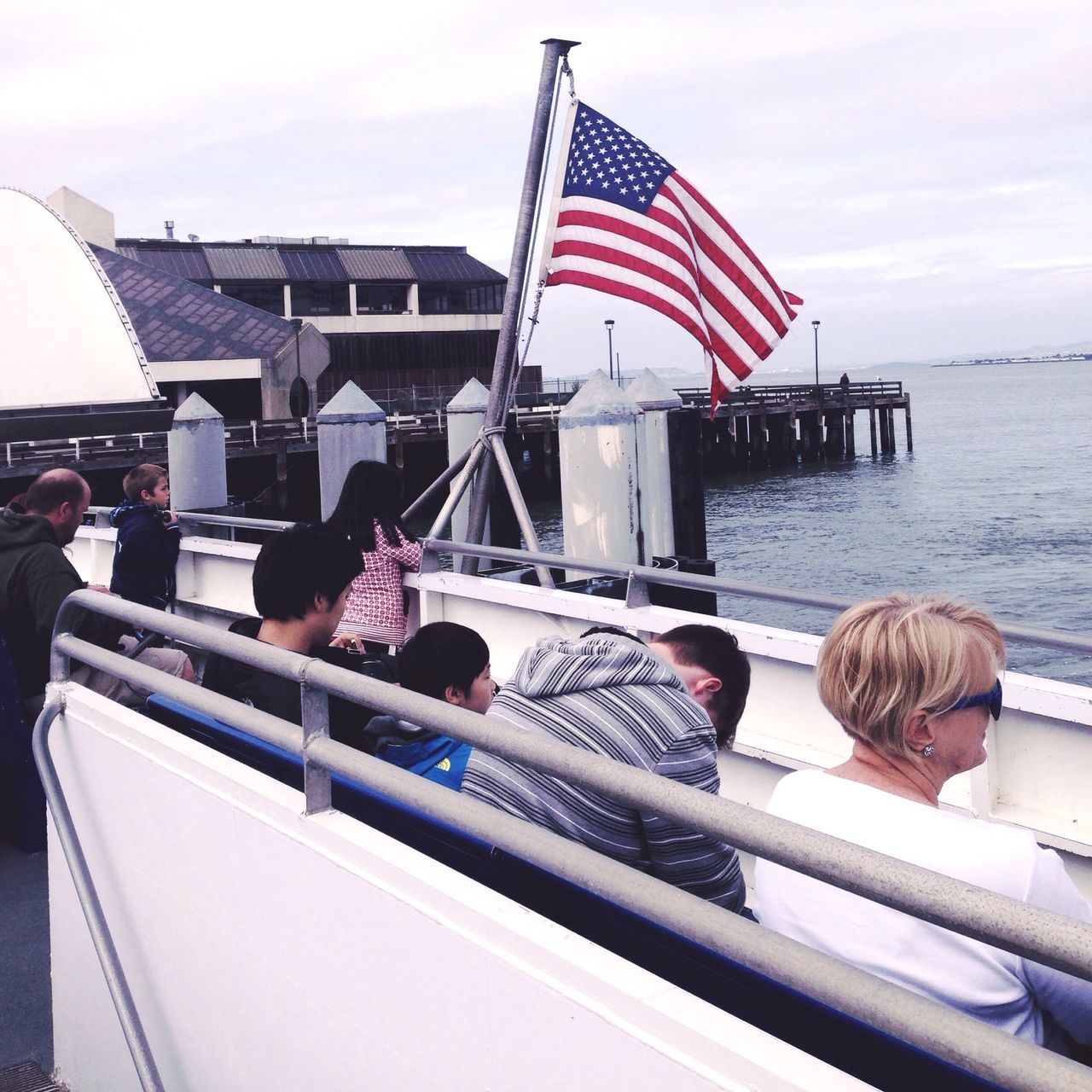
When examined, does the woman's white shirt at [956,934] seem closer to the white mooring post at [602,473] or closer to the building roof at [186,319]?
the white mooring post at [602,473]

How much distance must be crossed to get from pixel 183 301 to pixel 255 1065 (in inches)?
2025

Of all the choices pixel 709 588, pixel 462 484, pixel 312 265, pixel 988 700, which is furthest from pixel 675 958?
pixel 312 265

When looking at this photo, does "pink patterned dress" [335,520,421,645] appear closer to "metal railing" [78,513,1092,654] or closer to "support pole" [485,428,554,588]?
"metal railing" [78,513,1092,654]

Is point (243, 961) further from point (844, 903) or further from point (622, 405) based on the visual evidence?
point (622, 405)

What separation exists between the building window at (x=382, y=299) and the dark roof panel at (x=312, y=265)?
1.41 meters

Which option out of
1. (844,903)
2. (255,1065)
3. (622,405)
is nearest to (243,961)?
(255,1065)

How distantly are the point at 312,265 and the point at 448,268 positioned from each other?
7.54m

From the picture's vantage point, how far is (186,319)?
49.6 m

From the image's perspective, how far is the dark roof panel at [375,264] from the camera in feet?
204

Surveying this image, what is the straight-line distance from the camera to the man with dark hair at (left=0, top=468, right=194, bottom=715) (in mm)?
4316

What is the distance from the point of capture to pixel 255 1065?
96.2 inches

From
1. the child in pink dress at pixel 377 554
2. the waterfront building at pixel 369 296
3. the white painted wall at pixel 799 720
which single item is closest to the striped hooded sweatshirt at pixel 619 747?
the white painted wall at pixel 799 720

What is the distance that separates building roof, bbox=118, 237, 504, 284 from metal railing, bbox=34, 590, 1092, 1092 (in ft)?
189

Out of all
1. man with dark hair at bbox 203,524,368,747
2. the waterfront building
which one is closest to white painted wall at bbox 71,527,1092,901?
man with dark hair at bbox 203,524,368,747
